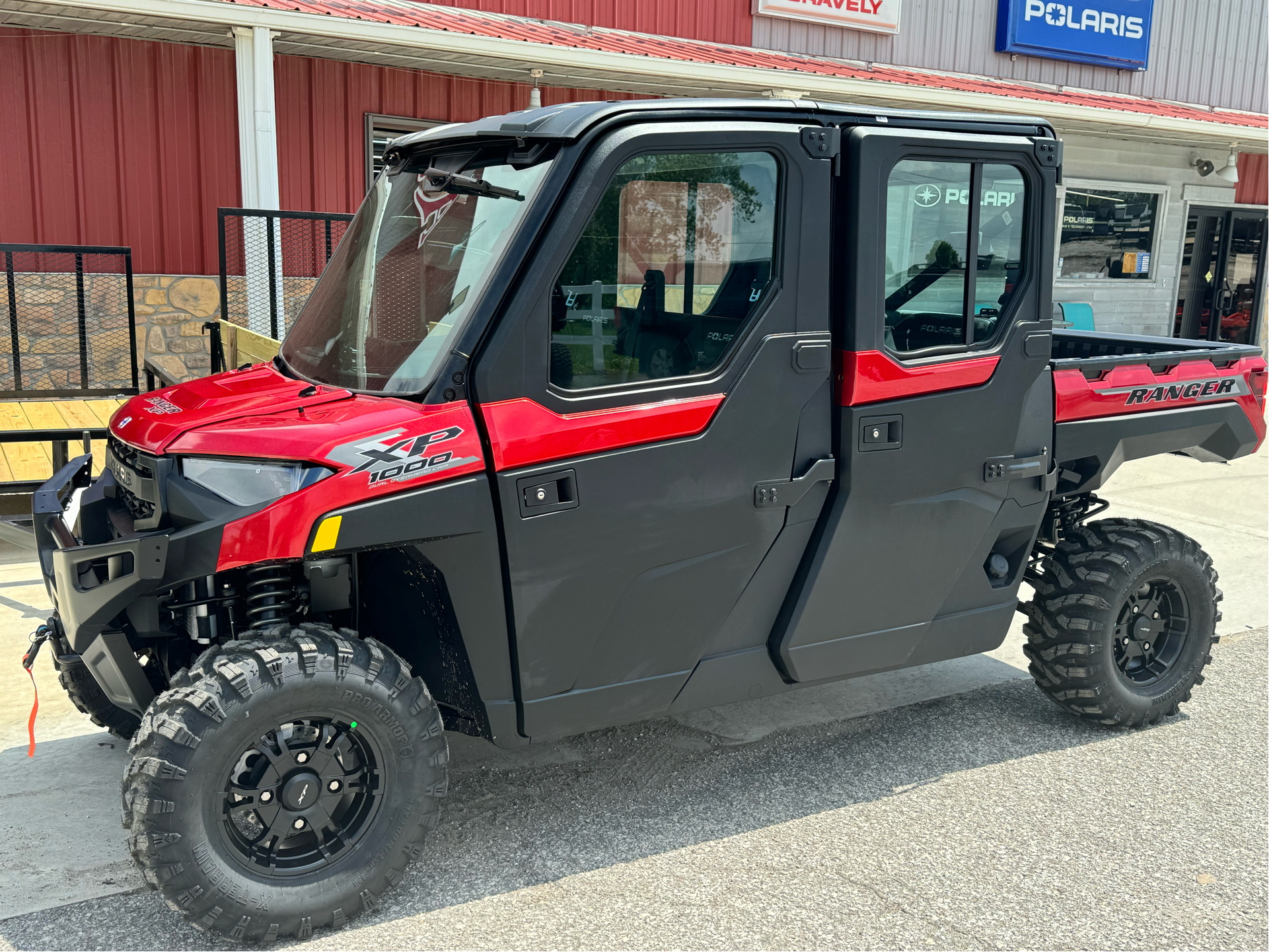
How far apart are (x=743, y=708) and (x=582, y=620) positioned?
1.68 m

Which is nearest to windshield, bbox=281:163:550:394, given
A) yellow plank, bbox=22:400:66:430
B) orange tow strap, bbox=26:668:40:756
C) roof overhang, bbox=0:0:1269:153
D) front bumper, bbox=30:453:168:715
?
front bumper, bbox=30:453:168:715

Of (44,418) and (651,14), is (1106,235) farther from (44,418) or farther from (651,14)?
(44,418)

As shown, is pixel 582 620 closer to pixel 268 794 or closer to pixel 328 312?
pixel 268 794

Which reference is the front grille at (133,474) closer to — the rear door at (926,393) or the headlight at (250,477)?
the headlight at (250,477)

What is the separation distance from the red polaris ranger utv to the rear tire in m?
0.03

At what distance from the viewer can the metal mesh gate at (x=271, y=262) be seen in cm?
867

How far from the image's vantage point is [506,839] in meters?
3.70

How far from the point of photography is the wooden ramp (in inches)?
298

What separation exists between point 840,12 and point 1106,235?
5.72 m

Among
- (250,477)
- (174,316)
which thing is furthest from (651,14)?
(250,477)

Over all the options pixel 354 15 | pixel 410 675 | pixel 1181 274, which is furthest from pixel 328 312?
pixel 1181 274

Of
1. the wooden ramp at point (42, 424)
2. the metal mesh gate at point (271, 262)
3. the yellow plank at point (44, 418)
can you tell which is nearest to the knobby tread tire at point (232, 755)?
the wooden ramp at point (42, 424)

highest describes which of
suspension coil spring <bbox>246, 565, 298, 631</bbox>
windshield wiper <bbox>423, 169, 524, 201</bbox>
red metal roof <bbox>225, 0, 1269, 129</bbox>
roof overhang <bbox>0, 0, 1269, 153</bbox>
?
red metal roof <bbox>225, 0, 1269, 129</bbox>

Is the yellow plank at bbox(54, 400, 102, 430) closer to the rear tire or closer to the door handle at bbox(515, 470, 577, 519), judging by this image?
the rear tire
